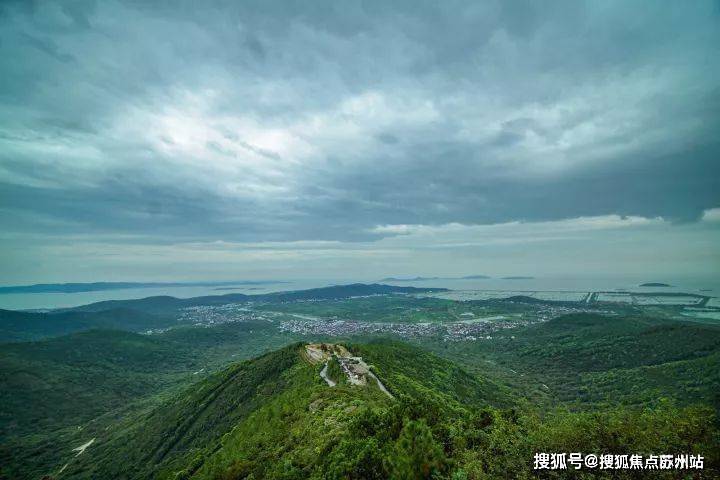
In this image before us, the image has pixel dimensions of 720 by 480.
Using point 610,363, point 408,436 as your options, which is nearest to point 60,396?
point 408,436

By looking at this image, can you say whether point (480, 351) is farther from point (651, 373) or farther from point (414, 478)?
point (414, 478)

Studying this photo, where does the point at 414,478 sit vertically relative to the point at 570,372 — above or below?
above

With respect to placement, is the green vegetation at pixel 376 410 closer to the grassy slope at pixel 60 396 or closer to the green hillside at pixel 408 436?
the green hillside at pixel 408 436

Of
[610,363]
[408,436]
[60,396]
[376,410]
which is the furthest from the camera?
[60,396]

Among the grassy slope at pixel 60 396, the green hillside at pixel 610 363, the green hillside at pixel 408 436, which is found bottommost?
the grassy slope at pixel 60 396

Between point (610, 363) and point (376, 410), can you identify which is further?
point (610, 363)

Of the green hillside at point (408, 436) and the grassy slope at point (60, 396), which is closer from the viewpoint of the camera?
the green hillside at point (408, 436)

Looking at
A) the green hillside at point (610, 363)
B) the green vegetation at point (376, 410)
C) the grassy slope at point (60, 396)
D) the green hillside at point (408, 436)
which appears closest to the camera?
the green hillside at point (408, 436)

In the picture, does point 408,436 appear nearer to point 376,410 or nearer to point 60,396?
point 376,410

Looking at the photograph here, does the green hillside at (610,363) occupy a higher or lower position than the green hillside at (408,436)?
lower

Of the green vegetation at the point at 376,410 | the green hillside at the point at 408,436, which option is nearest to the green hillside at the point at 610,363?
the green vegetation at the point at 376,410

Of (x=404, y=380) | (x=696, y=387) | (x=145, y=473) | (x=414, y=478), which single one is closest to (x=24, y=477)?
(x=145, y=473)
